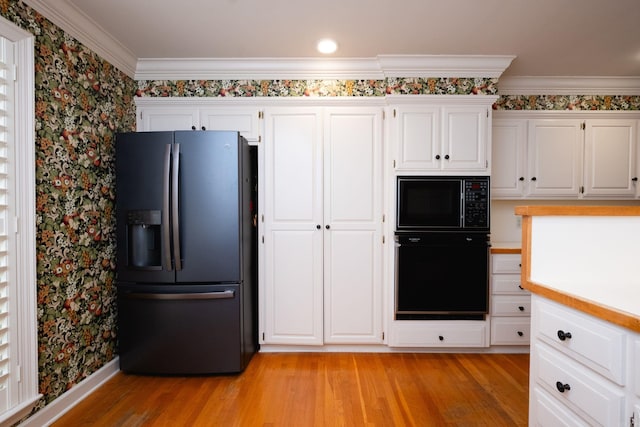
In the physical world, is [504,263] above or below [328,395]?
above

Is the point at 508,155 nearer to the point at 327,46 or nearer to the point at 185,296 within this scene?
the point at 327,46

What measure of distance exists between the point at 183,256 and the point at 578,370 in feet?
7.41

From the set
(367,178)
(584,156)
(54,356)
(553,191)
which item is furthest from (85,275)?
(584,156)

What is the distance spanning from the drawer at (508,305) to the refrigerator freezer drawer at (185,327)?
2076mm

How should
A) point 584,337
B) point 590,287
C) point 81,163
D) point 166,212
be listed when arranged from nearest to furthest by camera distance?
point 584,337 → point 590,287 → point 81,163 → point 166,212

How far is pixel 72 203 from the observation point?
2.19 metres

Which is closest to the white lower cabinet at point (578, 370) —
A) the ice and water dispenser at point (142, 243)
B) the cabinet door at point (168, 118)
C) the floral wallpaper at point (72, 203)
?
the ice and water dispenser at point (142, 243)

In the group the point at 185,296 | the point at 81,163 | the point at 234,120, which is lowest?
the point at 185,296

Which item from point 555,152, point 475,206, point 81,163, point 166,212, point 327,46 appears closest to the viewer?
point 81,163

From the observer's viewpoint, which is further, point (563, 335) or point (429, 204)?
point (429, 204)

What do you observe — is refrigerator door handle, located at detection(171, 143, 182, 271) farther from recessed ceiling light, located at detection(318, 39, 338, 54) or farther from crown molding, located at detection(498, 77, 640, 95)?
crown molding, located at detection(498, 77, 640, 95)

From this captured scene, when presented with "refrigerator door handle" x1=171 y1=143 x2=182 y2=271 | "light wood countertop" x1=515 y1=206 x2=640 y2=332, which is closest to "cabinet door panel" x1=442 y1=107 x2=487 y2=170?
"light wood countertop" x1=515 y1=206 x2=640 y2=332

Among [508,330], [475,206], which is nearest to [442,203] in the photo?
[475,206]

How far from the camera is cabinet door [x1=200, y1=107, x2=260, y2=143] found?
294 cm
